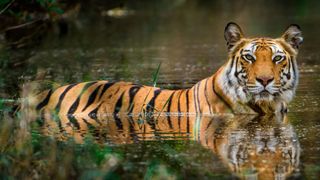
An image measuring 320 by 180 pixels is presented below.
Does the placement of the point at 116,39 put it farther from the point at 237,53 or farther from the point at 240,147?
the point at 240,147

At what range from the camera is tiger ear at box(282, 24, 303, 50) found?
9281 millimetres

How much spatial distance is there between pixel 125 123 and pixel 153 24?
17.8 meters

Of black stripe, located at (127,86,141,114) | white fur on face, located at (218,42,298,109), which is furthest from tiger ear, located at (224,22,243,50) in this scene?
black stripe, located at (127,86,141,114)

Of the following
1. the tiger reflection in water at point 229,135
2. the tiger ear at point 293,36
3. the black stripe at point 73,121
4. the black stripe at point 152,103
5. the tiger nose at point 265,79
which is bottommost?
the tiger reflection in water at point 229,135

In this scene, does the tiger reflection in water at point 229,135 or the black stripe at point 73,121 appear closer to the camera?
the tiger reflection in water at point 229,135

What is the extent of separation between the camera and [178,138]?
25.6 ft

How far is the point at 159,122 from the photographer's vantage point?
891cm

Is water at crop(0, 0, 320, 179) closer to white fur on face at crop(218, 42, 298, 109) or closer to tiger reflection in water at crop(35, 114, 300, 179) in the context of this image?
tiger reflection in water at crop(35, 114, 300, 179)

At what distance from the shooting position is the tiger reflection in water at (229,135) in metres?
6.40

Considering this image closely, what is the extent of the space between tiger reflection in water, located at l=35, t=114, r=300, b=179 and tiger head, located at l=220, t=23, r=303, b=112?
0.16 meters

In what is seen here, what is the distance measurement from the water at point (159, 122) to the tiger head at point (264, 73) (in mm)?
236

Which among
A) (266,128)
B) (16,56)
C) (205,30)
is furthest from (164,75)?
(205,30)

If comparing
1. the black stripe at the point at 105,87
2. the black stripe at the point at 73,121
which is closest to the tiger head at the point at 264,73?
the black stripe at the point at 105,87

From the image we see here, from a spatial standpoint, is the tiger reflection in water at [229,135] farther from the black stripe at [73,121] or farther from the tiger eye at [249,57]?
the tiger eye at [249,57]
